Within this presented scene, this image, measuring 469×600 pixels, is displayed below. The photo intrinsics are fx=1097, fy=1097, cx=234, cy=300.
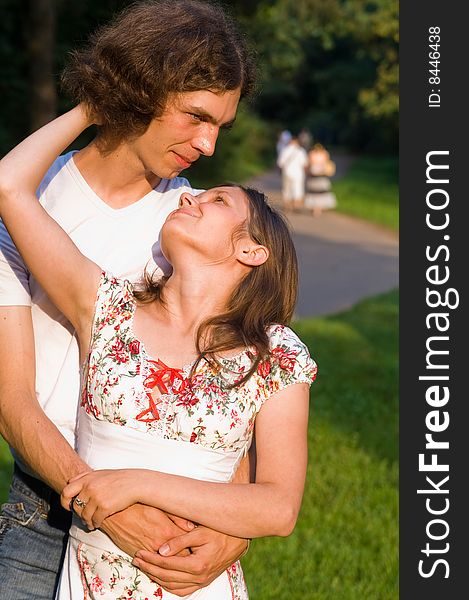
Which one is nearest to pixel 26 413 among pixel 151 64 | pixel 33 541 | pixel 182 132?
pixel 33 541

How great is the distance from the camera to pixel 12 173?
9.71ft

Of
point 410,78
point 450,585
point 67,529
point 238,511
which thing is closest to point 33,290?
point 67,529

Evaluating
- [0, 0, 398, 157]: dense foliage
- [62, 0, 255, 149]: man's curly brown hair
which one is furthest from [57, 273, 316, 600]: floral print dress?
[0, 0, 398, 157]: dense foliage

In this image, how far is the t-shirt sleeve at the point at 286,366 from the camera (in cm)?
289

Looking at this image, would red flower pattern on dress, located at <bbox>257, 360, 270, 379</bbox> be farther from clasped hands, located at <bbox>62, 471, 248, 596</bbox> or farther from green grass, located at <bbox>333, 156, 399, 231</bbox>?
green grass, located at <bbox>333, 156, 399, 231</bbox>

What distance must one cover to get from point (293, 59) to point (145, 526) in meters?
24.6

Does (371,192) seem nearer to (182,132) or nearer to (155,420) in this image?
(182,132)

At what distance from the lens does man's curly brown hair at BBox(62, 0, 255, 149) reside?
3209 mm

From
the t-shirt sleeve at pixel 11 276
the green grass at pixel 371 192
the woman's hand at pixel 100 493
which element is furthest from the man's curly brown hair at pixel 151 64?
the green grass at pixel 371 192

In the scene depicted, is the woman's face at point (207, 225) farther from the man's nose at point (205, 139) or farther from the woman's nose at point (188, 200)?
the man's nose at point (205, 139)

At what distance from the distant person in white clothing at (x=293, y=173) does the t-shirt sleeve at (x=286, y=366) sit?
23482 mm

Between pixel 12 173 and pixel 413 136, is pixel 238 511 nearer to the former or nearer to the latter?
pixel 12 173

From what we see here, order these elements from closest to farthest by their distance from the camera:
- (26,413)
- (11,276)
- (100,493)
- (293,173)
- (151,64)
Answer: (100,493), (26,413), (11,276), (151,64), (293,173)

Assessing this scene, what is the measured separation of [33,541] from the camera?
3.21m
